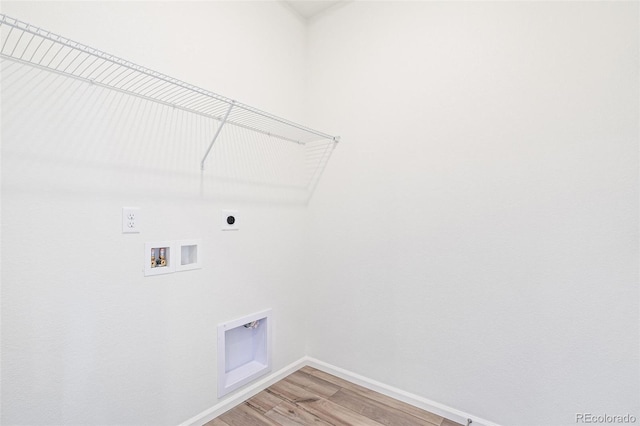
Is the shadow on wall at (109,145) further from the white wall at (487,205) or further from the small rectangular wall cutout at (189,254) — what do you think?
the white wall at (487,205)

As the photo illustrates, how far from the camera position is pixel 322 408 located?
1.71 meters

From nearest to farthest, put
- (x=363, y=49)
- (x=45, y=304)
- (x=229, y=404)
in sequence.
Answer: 1. (x=45, y=304)
2. (x=229, y=404)
3. (x=363, y=49)

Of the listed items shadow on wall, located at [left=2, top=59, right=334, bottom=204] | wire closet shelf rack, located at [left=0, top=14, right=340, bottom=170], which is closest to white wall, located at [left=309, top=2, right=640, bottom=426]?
wire closet shelf rack, located at [left=0, top=14, right=340, bottom=170]

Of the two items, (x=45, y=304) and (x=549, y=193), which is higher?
(x=549, y=193)

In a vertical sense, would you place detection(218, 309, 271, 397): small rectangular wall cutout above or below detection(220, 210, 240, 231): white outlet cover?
below

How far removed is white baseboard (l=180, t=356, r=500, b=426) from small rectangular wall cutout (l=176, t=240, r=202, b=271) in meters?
0.77

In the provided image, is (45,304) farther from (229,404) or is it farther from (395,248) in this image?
(395,248)

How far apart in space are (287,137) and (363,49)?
752mm

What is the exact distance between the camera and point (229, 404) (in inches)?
66.7

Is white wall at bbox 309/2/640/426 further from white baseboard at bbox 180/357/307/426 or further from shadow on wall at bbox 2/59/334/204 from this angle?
shadow on wall at bbox 2/59/334/204

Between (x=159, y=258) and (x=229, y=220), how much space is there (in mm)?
417

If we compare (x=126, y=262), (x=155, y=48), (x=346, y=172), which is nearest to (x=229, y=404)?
(x=126, y=262)

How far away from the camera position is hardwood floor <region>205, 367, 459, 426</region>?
1599 mm

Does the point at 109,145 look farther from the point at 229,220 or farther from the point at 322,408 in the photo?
the point at 322,408
